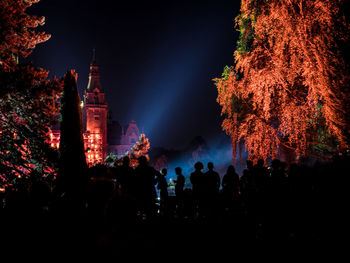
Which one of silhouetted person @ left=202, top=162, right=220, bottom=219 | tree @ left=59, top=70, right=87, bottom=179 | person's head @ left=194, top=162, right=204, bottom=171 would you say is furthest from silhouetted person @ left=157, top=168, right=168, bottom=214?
tree @ left=59, top=70, right=87, bottom=179

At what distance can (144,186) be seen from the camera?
7.73 m

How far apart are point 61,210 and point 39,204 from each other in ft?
1.84

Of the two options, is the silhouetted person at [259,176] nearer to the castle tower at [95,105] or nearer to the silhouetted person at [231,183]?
the silhouetted person at [231,183]

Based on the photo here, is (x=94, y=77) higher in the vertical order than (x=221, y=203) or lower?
higher

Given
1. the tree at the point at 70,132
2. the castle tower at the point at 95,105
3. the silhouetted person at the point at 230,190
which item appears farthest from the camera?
the castle tower at the point at 95,105

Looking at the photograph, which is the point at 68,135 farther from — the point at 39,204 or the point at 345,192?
the point at 345,192

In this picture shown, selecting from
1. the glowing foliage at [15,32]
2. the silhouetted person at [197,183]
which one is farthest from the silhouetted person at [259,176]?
the glowing foliage at [15,32]

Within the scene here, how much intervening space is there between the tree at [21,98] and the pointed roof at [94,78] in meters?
48.5

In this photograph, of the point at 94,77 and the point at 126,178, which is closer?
the point at 126,178

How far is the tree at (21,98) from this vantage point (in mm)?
9492

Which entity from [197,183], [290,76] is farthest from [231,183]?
[290,76]

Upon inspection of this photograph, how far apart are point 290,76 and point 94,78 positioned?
5447 centimetres

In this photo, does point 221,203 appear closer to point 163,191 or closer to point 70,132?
point 163,191

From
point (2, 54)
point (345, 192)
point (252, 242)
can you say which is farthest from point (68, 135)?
point (345, 192)
